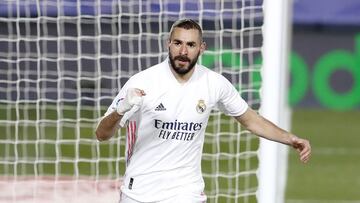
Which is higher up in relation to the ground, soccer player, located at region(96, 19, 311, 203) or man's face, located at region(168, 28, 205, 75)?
man's face, located at region(168, 28, 205, 75)

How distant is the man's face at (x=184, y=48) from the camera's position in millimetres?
7453

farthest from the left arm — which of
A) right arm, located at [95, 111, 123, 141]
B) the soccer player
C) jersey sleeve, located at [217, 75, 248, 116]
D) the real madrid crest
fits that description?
right arm, located at [95, 111, 123, 141]

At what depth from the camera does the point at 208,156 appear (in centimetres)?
1298

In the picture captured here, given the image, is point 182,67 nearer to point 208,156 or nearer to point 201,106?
point 201,106

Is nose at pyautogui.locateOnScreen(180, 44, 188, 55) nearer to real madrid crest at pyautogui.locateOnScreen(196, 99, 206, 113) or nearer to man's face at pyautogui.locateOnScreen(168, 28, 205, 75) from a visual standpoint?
man's face at pyautogui.locateOnScreen(168, 28, 205, 75)

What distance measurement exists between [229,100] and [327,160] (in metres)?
9.27

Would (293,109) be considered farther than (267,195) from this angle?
Yes

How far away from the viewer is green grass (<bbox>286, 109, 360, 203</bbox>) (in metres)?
14.5

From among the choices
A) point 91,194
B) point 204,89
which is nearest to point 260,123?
point 204,89

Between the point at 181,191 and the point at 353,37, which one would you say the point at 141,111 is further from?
the point at 353,37

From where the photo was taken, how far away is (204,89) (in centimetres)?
779

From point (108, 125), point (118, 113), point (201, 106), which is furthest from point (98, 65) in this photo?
point (118, 113)

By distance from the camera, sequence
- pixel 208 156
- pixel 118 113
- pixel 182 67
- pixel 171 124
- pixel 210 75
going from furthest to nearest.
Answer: pixel 208 156 → pixel 210 75 → pixel 171 124 → pixel 182 67 → pixel 118 113

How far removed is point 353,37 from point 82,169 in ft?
34.3
